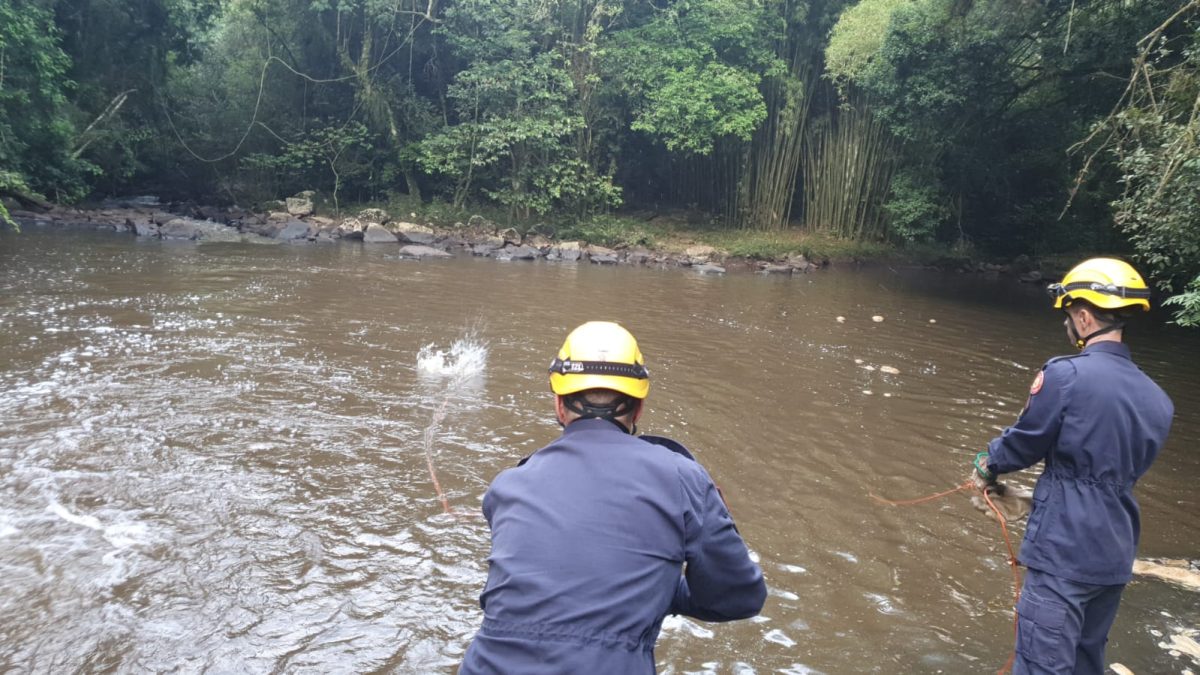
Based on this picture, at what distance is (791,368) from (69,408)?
7.19 m

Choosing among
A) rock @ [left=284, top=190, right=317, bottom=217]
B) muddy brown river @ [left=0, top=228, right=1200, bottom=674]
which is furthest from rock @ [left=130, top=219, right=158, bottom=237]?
muddy brown river @ [left=0, top=228, right=1200, bottom=674]

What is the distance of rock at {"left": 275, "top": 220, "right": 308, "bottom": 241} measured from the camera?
66.0 ft

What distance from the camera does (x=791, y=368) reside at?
9.37 meters

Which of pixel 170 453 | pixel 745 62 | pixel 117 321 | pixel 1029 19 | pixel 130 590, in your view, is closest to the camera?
pixel 130 590

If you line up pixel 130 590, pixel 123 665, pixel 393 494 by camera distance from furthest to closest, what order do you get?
pixel 393 494
pixel 130 590
pixel 123 665

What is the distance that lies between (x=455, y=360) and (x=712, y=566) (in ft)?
23.4

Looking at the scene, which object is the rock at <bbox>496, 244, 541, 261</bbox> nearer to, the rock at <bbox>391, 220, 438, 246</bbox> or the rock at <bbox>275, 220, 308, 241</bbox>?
the rock at <bbox>391, 220, 438, 246</bbox>

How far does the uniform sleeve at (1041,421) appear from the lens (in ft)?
8.66

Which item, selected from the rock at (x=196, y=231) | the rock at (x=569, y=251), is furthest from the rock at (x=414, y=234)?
the rock at (x=196, y=231)

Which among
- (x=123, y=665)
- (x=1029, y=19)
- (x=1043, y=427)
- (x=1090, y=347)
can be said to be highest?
(x=1029, y=19)

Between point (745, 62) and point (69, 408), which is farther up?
point (745, 62)

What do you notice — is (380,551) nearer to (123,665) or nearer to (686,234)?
(123,665)

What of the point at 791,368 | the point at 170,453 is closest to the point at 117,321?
the point at 170,453

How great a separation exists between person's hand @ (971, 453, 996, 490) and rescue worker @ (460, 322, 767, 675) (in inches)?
58.9
